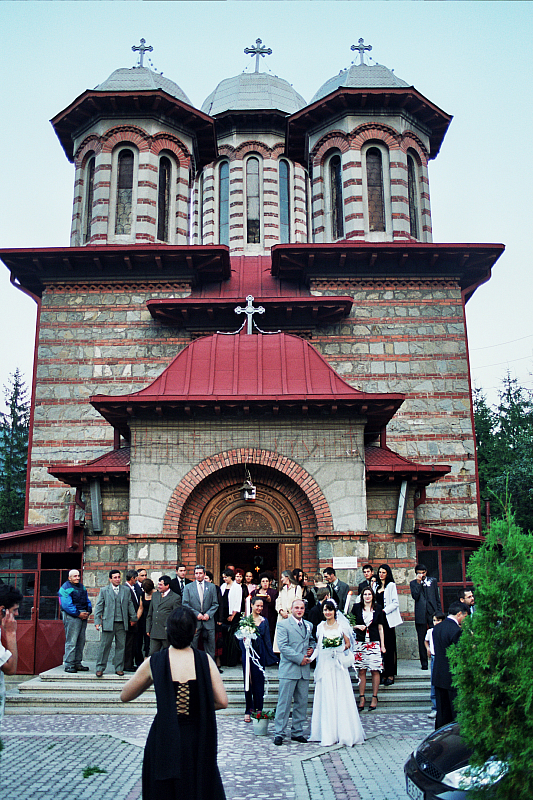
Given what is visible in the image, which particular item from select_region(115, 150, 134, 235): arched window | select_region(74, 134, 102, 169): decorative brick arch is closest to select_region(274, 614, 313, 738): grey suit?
select_region(115, 150, 134, 235): arched window

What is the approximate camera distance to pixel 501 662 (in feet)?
15.5

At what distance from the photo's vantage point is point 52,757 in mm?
7691

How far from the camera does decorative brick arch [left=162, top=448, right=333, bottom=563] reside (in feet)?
42.4

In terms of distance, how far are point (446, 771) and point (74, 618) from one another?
7492mm

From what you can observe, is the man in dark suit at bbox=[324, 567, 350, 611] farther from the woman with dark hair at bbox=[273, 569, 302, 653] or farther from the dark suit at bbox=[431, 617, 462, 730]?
the dark suit at bbox=[431, 617, 462, 730]

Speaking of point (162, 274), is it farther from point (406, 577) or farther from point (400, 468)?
point (406, 577)

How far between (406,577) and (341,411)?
3190mm

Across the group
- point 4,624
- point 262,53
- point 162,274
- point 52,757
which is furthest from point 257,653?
point 262,53

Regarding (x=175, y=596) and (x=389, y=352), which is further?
(x=389, y=352)

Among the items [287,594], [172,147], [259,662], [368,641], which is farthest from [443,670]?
[172,147]

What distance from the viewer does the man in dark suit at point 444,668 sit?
789 centimetres

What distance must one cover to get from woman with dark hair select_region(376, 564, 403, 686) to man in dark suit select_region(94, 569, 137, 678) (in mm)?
3928

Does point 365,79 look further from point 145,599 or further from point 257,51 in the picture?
point 145,599

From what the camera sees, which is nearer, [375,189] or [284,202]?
[375,189]
